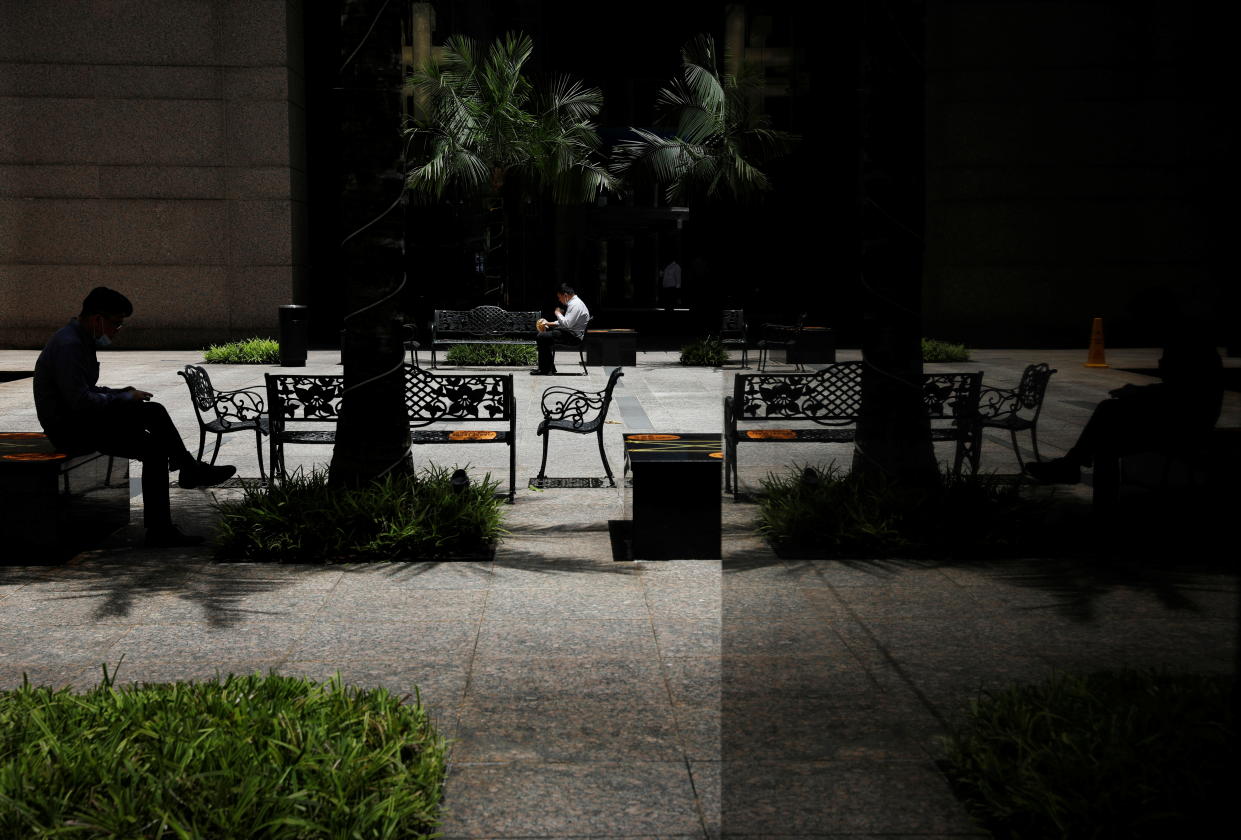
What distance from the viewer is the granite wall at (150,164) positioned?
2369cm

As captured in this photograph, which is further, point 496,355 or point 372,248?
point 496,355

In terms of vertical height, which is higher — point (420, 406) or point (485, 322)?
point (485, 322)

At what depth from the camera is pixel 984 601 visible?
5836 mm

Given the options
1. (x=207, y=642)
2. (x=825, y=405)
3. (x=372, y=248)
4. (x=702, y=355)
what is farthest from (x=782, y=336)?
(x=207, y=642)

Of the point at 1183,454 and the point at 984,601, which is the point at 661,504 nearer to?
the point at 984,601

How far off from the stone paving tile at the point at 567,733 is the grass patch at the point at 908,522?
2.58 m

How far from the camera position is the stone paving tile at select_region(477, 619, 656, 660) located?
5164 mm

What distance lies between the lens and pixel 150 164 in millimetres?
24016

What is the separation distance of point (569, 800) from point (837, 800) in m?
0.80

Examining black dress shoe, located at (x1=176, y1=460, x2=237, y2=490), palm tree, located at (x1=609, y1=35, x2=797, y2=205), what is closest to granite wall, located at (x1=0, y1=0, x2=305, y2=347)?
palm tree, located at (x1=609, y1=35, x2=797, y2=205)

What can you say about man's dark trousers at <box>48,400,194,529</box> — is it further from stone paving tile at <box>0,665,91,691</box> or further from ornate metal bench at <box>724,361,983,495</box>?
ornate metal bench at <box>724,361,983,495</box>

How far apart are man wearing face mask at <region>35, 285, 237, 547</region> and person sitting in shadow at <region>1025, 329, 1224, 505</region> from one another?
5084 mm

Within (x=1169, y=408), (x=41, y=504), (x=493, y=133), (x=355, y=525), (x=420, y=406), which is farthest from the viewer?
(x=493, y=133)

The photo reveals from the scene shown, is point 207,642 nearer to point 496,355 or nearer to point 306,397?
point 306,397
